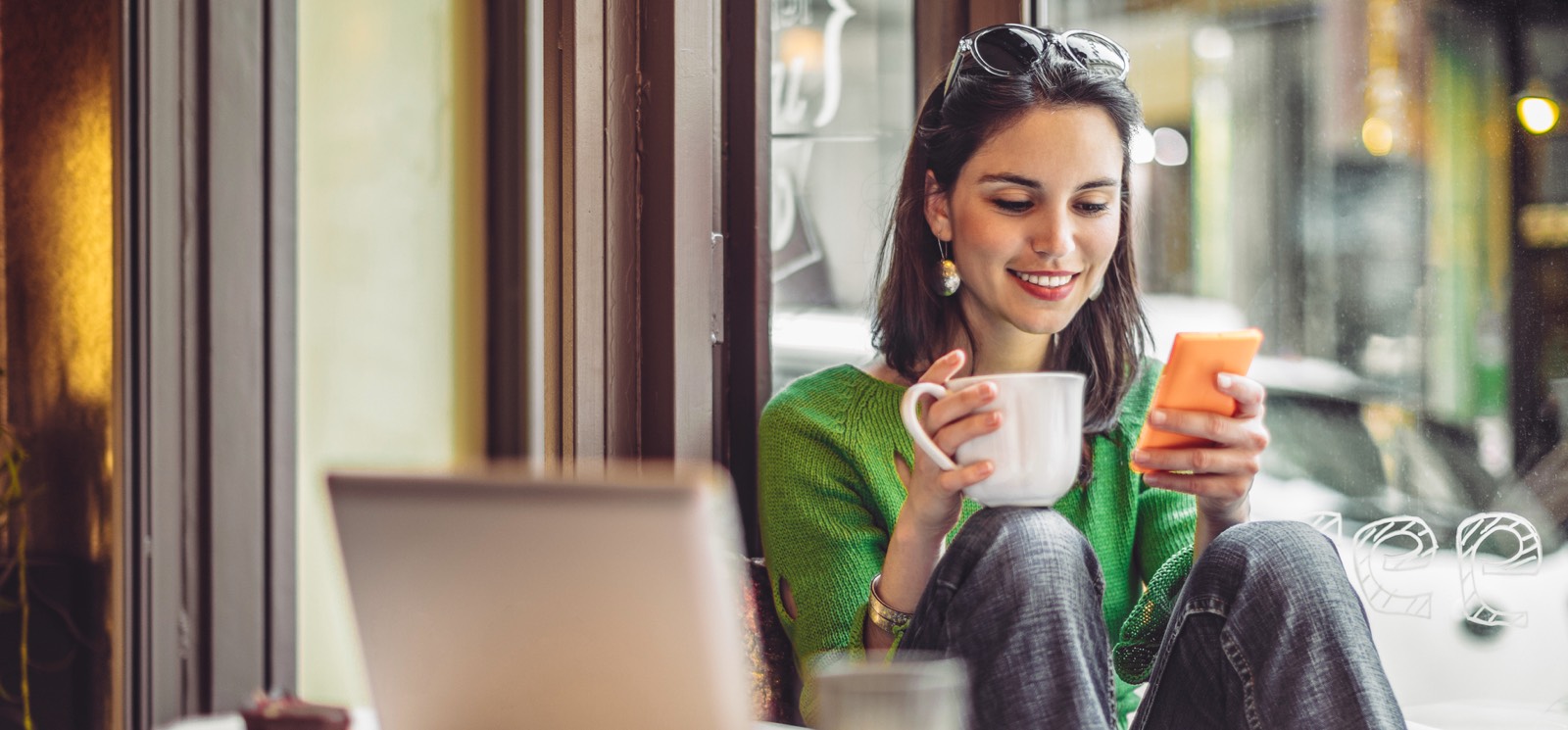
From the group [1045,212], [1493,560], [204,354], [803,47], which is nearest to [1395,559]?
[1493,560]

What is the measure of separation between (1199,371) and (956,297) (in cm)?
53

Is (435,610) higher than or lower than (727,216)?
lower

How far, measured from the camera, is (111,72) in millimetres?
1401

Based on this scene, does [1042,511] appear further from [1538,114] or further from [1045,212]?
[1538,114]

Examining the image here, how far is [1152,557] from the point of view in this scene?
5.12ft

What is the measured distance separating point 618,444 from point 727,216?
0.39 meters

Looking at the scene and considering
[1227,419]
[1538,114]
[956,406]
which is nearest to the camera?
[956,406]

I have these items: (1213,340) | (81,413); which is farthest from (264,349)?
(1213,340)

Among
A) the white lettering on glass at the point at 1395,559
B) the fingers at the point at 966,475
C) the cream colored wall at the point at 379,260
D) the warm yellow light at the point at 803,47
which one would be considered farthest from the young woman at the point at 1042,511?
the cream colored wall at the point at 379,260

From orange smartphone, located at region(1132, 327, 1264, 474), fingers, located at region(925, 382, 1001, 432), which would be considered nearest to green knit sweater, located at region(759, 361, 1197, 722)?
orange smartphone, located at region(1132, 327, 1264, 474)

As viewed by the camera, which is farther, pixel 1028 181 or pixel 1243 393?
pixel 1028 181

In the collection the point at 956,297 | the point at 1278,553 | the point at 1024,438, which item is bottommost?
the point at 1278,553

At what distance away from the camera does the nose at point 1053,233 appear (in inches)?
58.7

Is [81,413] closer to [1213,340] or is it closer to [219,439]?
[219,439]
